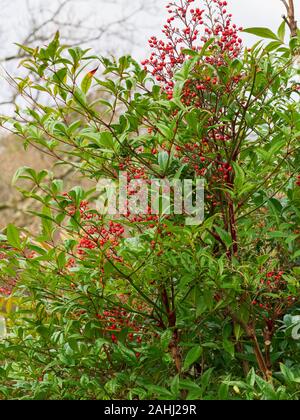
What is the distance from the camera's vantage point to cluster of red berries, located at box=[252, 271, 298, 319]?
4.05 feet

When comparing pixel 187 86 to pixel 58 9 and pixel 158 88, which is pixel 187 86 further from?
pixel 58 9

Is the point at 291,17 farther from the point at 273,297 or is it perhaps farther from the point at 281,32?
the point at 273,297

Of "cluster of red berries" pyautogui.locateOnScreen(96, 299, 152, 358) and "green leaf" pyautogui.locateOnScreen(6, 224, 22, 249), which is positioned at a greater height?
"green leaf" pyautogui.locateOnScreen(6, 224, 22, 249)

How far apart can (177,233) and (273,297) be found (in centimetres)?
28

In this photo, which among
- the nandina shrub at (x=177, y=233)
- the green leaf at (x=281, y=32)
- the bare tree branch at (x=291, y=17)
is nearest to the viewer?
the nandina shrub at (x=177, y=233)

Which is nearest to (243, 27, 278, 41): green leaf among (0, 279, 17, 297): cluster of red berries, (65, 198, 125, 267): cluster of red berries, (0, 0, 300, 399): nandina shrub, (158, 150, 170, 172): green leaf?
(0, 0, 300, 399): nandina shrub

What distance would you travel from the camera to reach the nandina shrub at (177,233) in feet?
3.95

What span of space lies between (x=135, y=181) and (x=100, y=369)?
1.36 feet

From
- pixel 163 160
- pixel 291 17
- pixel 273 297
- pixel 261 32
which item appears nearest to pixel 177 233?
pixel 163 160

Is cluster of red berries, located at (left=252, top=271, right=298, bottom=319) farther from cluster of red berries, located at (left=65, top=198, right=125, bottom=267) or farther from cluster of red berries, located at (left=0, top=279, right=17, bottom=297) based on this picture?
cluster of red berries, located at (left=0, top=279, right=17, bottom=297)

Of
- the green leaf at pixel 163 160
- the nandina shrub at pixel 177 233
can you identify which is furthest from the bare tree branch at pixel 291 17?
the green leaf at pixel 163 160

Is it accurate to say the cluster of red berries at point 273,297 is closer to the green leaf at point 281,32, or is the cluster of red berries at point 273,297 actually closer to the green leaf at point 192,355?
the green leaf at point 192,355

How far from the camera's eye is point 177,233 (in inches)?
45.6

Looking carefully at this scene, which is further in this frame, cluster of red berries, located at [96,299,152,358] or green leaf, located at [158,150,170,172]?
cluster of red berries, located at [96,299,152,358]
